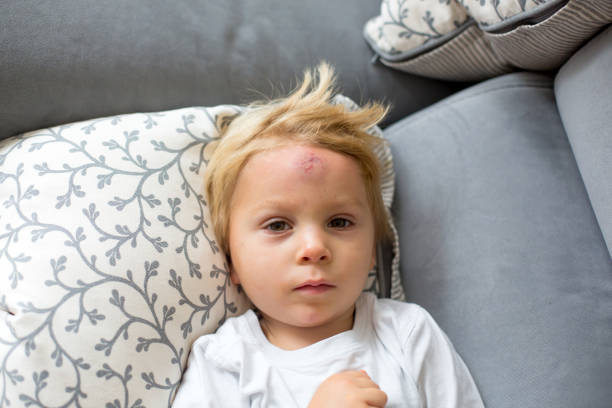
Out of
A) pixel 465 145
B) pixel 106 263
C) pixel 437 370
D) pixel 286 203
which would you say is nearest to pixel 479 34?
→ pixel 465 145

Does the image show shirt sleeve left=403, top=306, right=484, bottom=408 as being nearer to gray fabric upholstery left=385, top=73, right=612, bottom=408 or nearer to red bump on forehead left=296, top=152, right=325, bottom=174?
gray fabric upholstery left=385, top=73, right=612, bottom=408

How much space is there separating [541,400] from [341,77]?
846 mm

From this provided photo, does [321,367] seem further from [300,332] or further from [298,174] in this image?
[298,174]

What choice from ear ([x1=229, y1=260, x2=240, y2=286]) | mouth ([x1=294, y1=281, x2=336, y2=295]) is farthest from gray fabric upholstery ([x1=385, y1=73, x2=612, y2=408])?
ear ([x1=229, y1=260, x2=240, y2=286])

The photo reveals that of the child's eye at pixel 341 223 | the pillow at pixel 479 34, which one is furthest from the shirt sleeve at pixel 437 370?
the pillow at pixel 479 34

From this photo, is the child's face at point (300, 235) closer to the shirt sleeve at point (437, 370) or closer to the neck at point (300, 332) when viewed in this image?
the neck at point (300, 332)

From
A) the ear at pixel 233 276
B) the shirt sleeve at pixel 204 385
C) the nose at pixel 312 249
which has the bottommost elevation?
the shirt sleeve at pixel 204 385

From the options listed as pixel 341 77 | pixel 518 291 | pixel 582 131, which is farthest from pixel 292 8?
pixel 518 291

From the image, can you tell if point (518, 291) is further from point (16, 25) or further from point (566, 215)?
point (16, 25)

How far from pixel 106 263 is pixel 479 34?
94 centimetres

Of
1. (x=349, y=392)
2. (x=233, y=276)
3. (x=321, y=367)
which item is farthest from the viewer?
(x=233, y=276)

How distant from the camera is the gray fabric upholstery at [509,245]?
2.81 ft

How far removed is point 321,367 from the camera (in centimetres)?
89

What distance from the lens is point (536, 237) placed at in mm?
951
